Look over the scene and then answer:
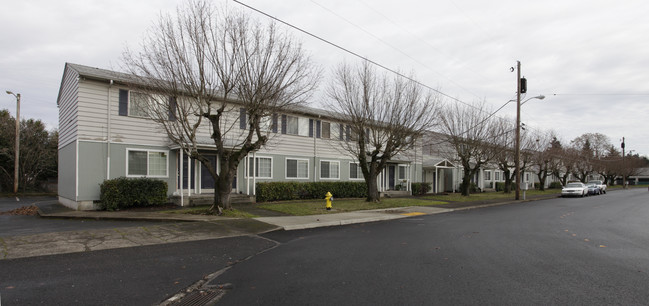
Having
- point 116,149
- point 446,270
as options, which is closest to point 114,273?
point 446,270

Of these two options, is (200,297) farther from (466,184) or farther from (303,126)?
(466,184)

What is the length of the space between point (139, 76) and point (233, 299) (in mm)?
11196

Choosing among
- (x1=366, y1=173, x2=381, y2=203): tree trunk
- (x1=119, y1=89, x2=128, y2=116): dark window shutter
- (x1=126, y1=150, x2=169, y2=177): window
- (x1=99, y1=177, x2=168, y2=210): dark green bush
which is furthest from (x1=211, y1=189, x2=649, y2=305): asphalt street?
(x1=119, y1=89, x2=128, y2=116): dark window shutter

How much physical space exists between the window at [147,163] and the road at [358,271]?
28.6 feet

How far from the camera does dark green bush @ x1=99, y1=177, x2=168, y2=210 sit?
14.0m

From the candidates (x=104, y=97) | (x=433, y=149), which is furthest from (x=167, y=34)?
(x=433, y=149)

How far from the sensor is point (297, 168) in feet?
71.0

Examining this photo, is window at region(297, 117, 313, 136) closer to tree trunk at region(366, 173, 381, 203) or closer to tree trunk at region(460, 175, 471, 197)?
tree trunk at region(366, 173, 381, 203)

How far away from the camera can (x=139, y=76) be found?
13.1 meters

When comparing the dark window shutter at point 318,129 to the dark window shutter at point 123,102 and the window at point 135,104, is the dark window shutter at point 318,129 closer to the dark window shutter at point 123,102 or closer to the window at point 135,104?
the window at point 135,104

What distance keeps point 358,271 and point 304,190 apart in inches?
584

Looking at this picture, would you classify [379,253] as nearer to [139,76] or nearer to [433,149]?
[139,76]

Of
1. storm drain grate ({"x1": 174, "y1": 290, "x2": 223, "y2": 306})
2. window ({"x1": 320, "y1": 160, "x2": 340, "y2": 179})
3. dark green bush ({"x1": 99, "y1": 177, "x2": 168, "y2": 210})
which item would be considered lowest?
storm drain grate ({"x1": 174, "y1": 290, "x2": 223, "y2": 306})

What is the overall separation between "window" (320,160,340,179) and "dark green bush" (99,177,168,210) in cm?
1017
